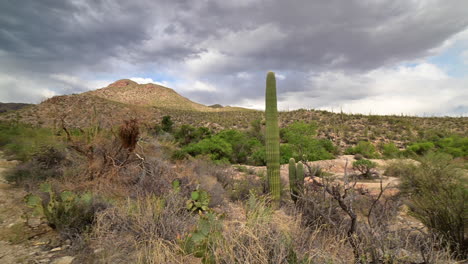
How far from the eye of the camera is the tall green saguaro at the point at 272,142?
7.00 m

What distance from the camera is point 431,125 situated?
26.4 meters

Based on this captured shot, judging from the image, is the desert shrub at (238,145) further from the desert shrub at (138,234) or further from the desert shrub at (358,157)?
the desert shrub at (138,234)

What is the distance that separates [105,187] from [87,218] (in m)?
1.46

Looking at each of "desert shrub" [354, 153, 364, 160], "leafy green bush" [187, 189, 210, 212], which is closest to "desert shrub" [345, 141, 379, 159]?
"desert shrub" [354, 153, 364, 160]

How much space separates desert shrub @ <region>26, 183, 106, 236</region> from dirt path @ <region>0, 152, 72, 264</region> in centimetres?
24

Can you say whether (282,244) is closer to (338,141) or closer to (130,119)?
(130,119)

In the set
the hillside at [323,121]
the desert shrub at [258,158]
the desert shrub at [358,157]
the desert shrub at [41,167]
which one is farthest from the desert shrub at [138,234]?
the desert shrub at [358,157]

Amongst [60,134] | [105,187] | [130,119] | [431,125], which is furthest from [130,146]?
[431,125]

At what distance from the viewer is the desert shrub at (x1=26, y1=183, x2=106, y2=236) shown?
439 centimetres

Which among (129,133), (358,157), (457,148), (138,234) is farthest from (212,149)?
(457,148)

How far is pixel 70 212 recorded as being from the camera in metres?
4.48

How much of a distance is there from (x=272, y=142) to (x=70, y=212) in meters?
5.27

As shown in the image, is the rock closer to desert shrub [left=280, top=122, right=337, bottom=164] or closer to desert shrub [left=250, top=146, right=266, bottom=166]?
desert shrub [left=250, top=146, right=266, bottom=166]

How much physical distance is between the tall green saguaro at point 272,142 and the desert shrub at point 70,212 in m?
4.32
